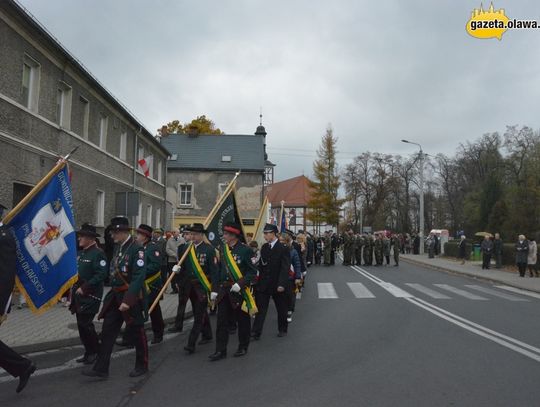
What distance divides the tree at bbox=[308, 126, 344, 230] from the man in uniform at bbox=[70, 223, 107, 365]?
188 ft

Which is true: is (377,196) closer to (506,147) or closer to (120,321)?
(506,147)

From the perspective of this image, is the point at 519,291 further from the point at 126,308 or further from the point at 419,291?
the point at 126,308

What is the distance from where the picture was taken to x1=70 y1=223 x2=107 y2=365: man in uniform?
633 cm

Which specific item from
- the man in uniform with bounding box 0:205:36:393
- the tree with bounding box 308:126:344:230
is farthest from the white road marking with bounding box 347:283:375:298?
the tree with bounding box 308:126:344:230

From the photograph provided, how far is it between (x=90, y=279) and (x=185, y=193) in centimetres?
4089

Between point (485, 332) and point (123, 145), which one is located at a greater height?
point (123, 145)

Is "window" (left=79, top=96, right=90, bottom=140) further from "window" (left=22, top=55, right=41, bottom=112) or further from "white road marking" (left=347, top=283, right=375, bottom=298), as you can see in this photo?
"white road marking" (left=347, top=283, right=375, bottom=298)

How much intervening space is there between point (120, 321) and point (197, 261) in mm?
1997

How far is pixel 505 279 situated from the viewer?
780 inches

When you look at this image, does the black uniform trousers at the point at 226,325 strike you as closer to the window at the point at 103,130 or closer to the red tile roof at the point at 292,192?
the window at the point at 103,130

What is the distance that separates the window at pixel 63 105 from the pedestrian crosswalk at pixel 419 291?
380 inches

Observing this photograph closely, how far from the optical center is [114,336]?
231 inches

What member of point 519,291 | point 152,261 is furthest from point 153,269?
point 519,291

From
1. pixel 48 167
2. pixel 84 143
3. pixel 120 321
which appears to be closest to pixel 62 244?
pixel 120 321
